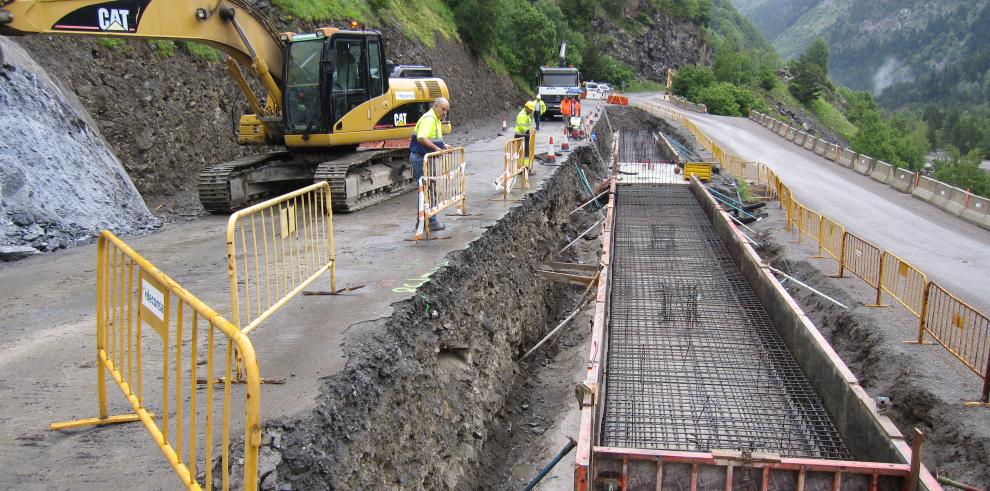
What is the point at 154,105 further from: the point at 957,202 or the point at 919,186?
the point at 919,186

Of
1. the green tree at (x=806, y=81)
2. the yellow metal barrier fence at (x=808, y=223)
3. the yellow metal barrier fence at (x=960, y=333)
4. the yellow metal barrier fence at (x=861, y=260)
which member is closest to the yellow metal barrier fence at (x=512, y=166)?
the yellow metal barrier fence at (x=808, y=223)

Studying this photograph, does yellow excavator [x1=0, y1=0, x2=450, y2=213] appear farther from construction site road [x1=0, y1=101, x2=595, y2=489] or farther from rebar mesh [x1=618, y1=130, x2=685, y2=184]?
rebar mesh [x1=618, y1=130, x2=685, y2=184]

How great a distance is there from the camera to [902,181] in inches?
927

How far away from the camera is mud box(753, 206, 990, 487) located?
6.35 meters

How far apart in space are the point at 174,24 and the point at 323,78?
277cm

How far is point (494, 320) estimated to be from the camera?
9.24m

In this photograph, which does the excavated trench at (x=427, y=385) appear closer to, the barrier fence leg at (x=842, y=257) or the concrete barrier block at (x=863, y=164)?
the barrier fence leg at (x=842, y=257)

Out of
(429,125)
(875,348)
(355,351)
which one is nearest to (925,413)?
(875,348)

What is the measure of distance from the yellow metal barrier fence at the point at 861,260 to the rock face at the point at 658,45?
64771 mm

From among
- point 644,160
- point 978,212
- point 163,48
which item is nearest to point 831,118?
point 644,160

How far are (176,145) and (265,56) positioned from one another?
13.4 feet

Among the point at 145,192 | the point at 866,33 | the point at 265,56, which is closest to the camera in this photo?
the point at 265,56

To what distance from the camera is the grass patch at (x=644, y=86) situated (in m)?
71.9

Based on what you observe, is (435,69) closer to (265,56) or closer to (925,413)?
(265,56)
